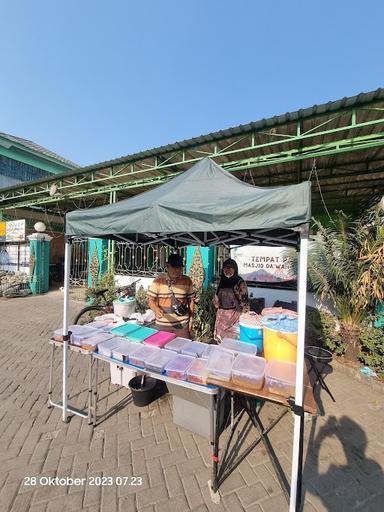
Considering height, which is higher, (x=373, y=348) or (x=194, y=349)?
(x=194, y=349)

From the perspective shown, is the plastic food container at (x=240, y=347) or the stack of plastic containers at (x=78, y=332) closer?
the plastic food container at (x=240, y=347)

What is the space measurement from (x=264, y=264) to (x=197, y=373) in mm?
→ 4381

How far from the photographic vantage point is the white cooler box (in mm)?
3170

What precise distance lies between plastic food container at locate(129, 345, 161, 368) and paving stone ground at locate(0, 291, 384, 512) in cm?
85

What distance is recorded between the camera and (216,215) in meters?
1.88

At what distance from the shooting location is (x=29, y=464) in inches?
84.8

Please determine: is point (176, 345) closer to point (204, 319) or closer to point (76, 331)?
point (76, 331)

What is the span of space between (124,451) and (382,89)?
5981 millimetres

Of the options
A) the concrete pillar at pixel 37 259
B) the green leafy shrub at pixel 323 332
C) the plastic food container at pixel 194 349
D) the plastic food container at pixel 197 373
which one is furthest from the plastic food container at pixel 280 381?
the concrete pillar at pixel 37 259

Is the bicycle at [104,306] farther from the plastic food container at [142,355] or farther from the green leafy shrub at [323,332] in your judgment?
the green leafy shrub at [323,332]

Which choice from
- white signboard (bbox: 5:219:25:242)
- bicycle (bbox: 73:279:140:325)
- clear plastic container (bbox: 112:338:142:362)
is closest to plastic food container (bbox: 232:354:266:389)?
clear plastic container (bbox: 112:338:142:362)

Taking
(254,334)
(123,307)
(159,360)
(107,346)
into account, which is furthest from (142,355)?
(123,307)

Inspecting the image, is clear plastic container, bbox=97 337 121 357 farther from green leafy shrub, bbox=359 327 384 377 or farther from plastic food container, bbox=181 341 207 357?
green leafy shrub, bbox=359 327 384 377

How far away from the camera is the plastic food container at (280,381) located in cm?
178
